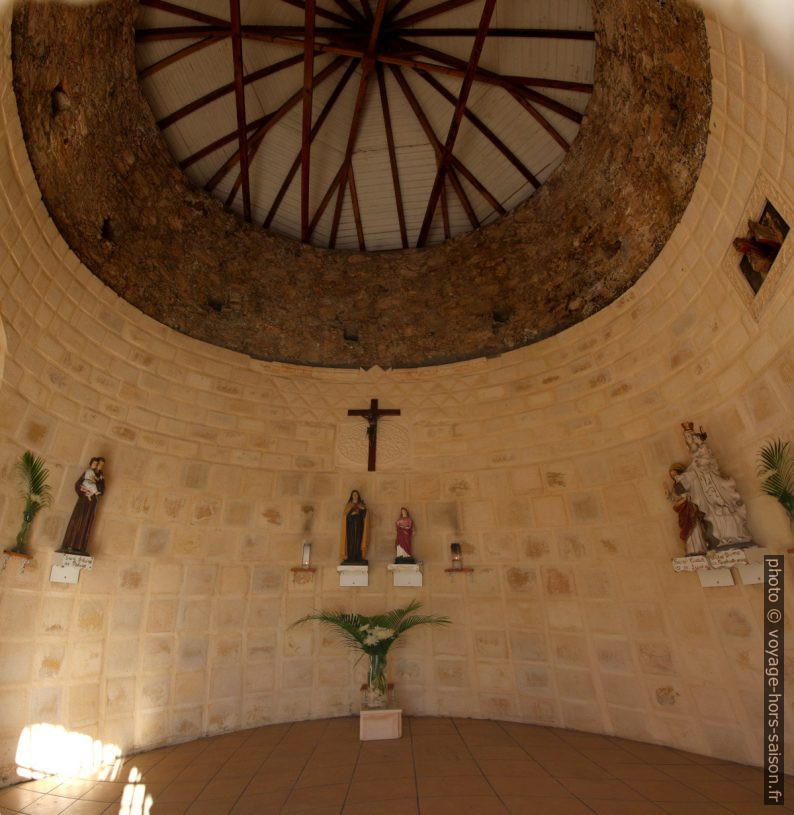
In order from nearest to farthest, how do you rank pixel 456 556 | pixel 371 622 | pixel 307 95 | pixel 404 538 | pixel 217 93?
1. pixel 371 622
2. pixel 456 556
3. pixel 404 538
4. pixel 307 95
5. pixel 217 93

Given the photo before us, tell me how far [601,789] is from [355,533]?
4354 mm

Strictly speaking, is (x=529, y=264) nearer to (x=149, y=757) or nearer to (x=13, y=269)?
(x=13, y=269)

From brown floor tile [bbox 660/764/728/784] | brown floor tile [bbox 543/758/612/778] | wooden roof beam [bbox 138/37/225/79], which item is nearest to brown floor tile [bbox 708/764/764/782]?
brown floor tile [bbox 660/764/728/784]

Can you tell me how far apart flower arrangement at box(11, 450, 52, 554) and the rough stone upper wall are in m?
3.22

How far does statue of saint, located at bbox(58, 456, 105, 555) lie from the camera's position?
6055mm

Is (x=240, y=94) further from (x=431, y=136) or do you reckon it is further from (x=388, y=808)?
(x=388, y=808)

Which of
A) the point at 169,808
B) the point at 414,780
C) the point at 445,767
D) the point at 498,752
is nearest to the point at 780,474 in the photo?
the point at 498,752

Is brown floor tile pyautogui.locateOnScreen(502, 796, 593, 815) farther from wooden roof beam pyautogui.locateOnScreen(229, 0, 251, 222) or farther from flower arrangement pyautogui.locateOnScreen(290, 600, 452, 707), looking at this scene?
wooden roof beam pyautogui.locateOnScreen(229, 0, 251, 222)

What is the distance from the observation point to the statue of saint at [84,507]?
6.05m

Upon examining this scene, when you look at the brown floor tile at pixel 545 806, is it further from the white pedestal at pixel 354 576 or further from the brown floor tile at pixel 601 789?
the white pedestal at pixel 354 576

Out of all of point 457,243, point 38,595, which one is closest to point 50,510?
point 38,595

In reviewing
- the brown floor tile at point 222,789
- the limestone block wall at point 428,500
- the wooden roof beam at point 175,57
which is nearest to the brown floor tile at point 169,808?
the brown floor tile at point 222,789

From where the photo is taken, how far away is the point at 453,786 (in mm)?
4535

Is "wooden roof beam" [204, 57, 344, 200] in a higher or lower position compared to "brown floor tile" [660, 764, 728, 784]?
higher
